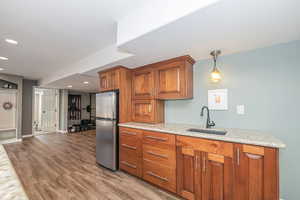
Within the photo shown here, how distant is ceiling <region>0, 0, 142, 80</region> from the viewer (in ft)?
5.13

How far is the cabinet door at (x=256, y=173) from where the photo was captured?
130 cm

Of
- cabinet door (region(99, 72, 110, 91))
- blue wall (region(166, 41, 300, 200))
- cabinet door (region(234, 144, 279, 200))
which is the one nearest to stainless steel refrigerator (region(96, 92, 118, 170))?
cabinet door (region(99, 72, 110, 91))

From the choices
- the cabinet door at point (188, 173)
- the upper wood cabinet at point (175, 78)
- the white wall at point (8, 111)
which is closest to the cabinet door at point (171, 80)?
the upper wood cabinet at point (175, 78)

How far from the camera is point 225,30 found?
1.46 metres

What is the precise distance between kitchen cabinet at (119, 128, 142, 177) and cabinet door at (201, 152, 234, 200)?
1.08 metres

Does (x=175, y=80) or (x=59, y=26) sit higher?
(x=59, y=26)

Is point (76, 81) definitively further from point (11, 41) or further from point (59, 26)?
point (59, 26)

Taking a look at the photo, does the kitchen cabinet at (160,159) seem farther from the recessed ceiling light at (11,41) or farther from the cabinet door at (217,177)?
the recessed ceiling light at (11,41)

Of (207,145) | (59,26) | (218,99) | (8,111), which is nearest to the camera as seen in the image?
(207,145)

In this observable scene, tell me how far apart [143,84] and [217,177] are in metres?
1.96

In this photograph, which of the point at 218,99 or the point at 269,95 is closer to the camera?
the point at 269,95

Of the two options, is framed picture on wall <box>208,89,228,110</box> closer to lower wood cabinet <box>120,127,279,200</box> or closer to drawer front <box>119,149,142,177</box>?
lower wood cabinet <box>120,127,279,200</box>

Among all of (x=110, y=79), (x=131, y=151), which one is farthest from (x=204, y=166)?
(x=110, y=79)

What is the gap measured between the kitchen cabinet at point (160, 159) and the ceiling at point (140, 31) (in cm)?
133
